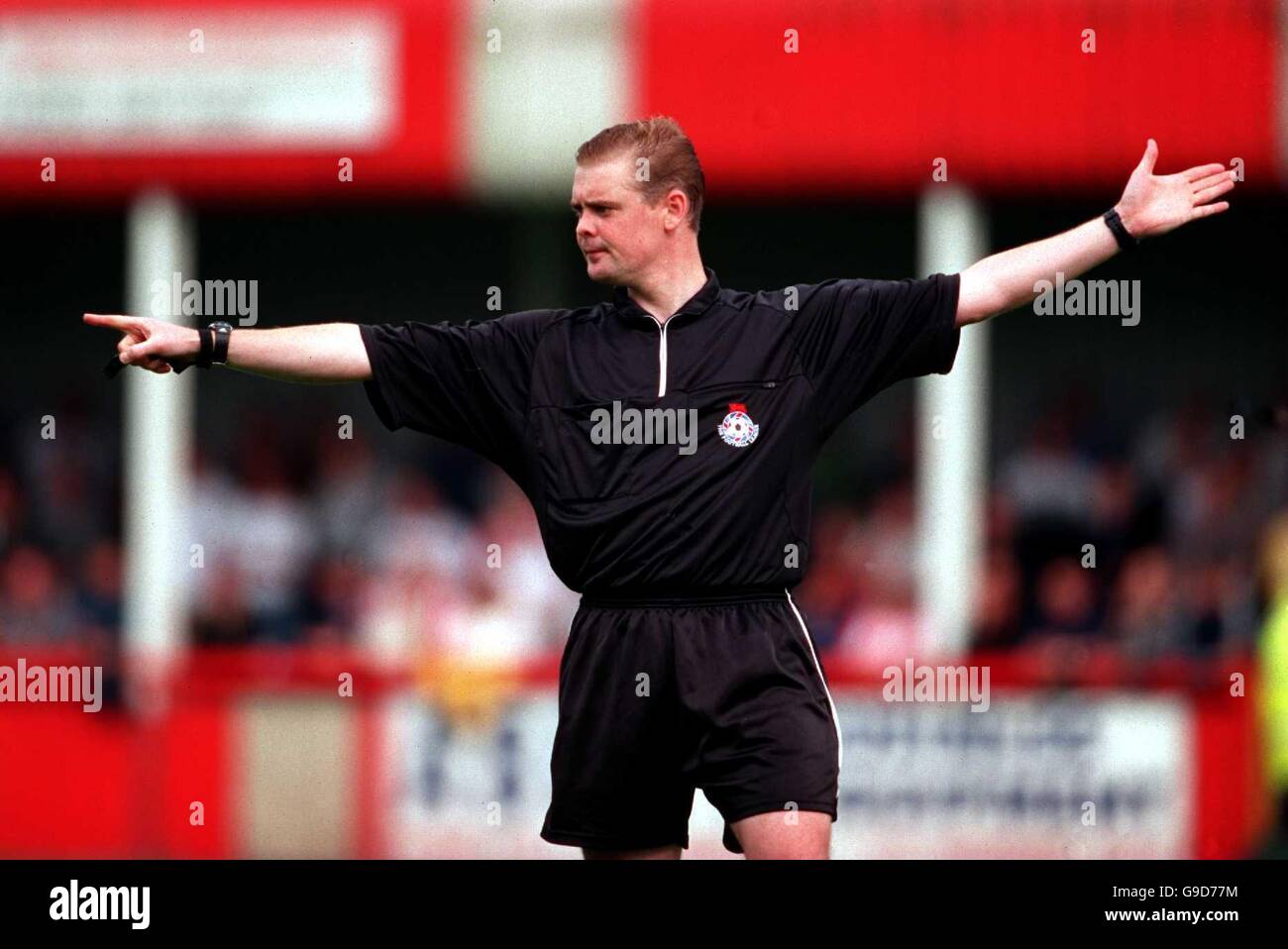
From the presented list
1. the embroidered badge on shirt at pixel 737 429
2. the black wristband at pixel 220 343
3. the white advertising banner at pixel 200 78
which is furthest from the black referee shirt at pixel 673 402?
the white advertising banner at pixel 200 78

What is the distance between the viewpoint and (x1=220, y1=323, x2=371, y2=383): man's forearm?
225 inches

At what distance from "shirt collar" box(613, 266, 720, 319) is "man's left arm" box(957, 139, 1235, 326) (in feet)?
2.11

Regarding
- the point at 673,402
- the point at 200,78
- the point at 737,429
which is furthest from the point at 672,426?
the point at 200,78

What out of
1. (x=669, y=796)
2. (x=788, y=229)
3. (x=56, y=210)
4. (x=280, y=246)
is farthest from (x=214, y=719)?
(x=669, y=796)

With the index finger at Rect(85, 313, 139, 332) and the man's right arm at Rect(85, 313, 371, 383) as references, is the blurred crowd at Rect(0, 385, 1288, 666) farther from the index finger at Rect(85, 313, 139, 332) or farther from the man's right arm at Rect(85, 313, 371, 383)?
the index finger at Rect(85, 313, 139, 332)

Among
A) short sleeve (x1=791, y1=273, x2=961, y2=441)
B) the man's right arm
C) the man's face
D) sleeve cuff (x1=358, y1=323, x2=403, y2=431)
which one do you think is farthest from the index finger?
short sleeve (x1=791, y1=273, x2=961, y2=441)

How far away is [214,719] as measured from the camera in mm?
12609

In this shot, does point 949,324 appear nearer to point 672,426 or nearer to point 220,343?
point 672,426

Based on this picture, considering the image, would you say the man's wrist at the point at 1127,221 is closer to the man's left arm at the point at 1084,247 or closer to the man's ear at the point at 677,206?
the man's left arm at the point at 1084,247

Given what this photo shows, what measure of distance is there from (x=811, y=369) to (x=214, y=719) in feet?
24.7

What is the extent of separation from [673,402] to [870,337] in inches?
21.8

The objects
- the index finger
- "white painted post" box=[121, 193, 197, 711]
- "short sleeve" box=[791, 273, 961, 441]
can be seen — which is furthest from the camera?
"white painted post" box=[121, 193, 197, 711]

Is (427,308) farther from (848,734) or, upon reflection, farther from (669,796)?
(669,796)

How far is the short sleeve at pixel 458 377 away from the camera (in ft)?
19.3
